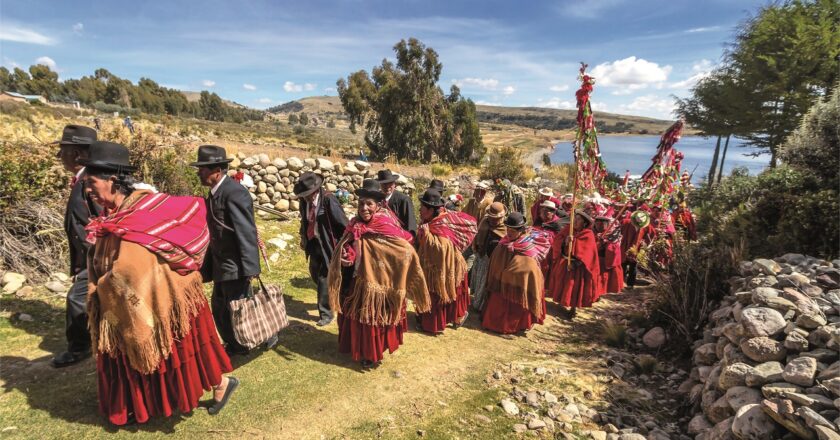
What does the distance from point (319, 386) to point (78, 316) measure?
229 cm

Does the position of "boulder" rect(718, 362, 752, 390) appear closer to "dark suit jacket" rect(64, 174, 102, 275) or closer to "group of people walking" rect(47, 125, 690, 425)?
"group of people walking" rect(47, 125, 690, 425)

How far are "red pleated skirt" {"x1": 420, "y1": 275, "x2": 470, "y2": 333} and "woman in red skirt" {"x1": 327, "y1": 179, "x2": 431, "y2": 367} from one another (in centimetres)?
104

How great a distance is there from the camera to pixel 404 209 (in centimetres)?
558

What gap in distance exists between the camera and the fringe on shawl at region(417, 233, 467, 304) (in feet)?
16.3

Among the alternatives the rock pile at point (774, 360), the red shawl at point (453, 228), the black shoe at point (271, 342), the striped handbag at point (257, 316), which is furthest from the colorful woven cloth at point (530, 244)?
the black shoe at point (271, 342)

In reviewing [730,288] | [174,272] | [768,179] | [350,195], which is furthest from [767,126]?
[174,272]

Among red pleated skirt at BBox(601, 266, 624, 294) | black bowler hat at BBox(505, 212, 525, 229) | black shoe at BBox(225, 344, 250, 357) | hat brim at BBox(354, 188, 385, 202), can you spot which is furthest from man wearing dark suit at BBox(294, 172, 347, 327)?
red pleated skirt at BBox(601, 266, 624, 294)

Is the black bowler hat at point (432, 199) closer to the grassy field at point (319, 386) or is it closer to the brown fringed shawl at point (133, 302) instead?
the grassy field at point (319, 386)

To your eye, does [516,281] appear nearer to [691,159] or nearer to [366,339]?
[366,339]

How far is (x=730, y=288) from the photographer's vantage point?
17.5 feet

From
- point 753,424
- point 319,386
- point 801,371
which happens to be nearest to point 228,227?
point 319,386

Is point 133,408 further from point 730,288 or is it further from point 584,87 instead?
point 730,288

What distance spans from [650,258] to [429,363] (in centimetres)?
536

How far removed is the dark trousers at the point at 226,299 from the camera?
3643 mm
